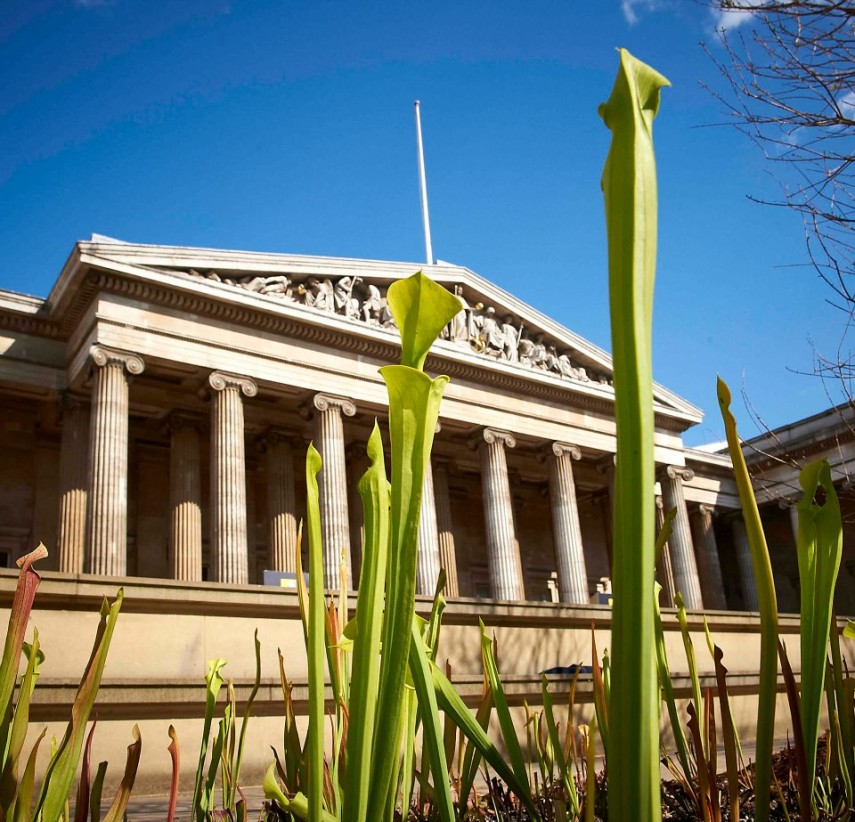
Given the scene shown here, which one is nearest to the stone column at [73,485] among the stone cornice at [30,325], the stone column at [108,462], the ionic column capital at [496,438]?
the stone column at [108,462]

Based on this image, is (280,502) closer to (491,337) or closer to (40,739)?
(491,337)

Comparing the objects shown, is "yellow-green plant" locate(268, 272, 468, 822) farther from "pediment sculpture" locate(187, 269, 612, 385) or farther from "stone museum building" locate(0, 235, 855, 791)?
"pediment sculpture" locate(187, 269, 612, 385)

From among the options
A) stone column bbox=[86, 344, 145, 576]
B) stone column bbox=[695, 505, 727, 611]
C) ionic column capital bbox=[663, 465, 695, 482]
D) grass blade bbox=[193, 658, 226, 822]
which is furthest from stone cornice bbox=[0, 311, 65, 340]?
stone column bbox=[695, 505, 727, 611]

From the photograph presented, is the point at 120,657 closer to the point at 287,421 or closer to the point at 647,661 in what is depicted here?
the point at 647,661

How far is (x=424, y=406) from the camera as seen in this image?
3.45ft

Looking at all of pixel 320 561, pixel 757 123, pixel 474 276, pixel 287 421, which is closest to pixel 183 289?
pixel 287 421

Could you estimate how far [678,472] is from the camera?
28438 millimetres

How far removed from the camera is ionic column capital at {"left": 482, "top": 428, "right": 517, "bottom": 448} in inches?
983

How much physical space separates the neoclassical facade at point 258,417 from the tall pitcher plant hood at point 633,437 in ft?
50.2

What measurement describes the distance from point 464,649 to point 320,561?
698cm

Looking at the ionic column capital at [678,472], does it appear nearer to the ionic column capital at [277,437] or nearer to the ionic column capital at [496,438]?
the ionic column capital at [496,438]

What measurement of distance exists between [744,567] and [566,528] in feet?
30.6

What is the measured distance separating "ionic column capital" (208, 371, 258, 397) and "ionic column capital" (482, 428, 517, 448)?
6.99m

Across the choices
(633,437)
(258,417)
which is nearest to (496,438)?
(258,417)
